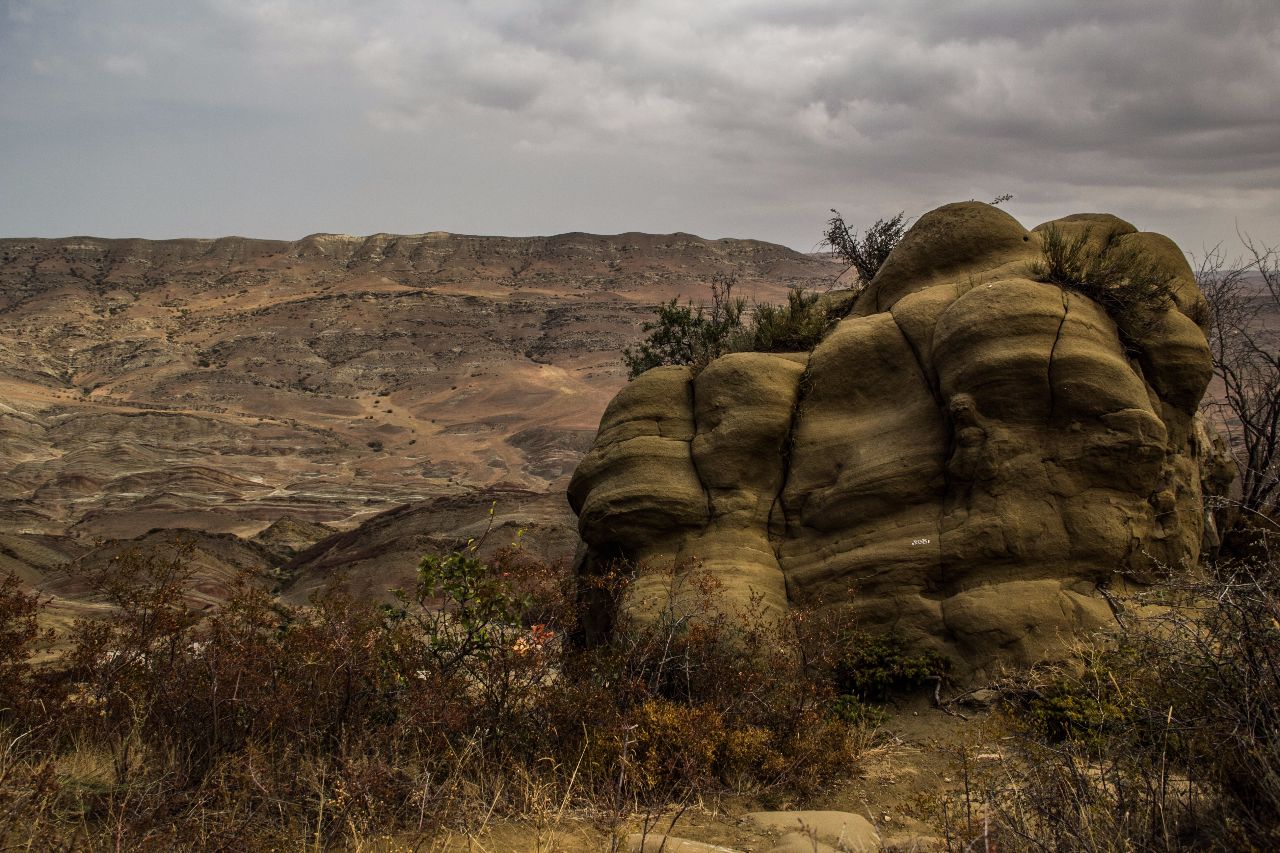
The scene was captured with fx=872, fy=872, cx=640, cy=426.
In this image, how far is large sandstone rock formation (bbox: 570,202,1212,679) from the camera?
8531 millimetres

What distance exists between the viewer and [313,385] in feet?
233

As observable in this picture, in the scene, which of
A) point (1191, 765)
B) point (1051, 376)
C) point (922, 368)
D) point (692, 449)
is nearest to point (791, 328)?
point (922, 368)

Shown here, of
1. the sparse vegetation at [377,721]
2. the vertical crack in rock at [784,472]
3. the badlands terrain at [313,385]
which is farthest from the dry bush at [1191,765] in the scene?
the badlands terrain at [313,385]

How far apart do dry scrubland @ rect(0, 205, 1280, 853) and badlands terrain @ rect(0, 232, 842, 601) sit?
16.2 metres

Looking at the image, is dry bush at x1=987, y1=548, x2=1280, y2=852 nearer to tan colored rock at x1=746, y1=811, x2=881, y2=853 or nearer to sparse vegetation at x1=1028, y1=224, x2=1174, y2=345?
tan colored rock at x1=746, y1=811, x2=881, y2=853

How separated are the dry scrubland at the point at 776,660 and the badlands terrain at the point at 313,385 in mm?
16162

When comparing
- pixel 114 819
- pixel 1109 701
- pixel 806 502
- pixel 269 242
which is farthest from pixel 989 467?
pixel 269 242

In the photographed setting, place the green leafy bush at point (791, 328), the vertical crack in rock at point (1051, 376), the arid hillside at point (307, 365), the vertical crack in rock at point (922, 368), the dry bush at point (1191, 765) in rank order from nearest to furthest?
the dry bush at point (1191, 765) < the vertical crack in rock at point (1051, 376) < the vertical crack in rock at point (922, 368) < the green leafy bush at point (791, 328) < the arid hillside at point (307, 365)

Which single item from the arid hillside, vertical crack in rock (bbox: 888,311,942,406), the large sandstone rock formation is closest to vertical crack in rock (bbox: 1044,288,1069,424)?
the large sandstone rock formation

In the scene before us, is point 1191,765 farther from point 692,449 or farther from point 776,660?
point 692,449

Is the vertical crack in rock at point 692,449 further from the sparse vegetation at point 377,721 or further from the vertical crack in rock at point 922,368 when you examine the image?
the vertical crack in rock at point 922,368

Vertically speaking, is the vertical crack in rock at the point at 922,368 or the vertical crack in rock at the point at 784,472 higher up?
the vertical crack in rock at the point at 922,368

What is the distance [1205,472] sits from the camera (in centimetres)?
1083

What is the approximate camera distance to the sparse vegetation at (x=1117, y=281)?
31.0 feet
